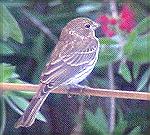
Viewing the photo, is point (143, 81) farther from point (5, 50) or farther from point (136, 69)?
point (5, 50)

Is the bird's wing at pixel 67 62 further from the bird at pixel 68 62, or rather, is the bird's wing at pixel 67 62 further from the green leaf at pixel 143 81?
the green leaf at pixel 143 81

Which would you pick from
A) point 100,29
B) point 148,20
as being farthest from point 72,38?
point 148,20

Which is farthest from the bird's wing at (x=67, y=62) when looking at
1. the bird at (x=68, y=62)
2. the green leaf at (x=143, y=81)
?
the green leaf at (x=143, y=81)

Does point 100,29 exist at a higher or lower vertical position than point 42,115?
higher

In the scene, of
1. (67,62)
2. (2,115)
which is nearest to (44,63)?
(67,62)

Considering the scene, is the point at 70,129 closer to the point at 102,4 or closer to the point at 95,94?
the point at 95,94

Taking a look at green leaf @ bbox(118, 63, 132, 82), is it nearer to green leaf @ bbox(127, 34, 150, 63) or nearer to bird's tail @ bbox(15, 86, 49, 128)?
green leaf @ bbox(127, 34, 150, 63)
